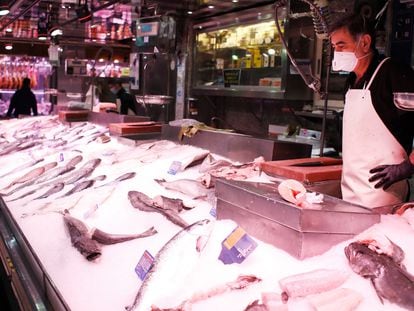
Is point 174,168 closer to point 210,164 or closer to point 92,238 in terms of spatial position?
point 210,164

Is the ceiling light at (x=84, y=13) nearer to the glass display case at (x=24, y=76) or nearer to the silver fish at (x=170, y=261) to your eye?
the silver fish at (x=170, y=261)

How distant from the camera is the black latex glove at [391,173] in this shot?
197cm

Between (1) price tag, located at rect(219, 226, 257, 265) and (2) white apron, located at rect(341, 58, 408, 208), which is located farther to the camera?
(2) white apron, located at rect(341, 58, 408, 208)

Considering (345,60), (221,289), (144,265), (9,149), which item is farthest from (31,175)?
(221,289)

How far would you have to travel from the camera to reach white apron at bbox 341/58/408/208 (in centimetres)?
219

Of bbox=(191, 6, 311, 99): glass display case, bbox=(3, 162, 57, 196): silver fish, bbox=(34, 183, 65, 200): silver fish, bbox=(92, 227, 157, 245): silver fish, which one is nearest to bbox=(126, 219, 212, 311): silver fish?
bbox=(92, 227, 157, 245): silver fish

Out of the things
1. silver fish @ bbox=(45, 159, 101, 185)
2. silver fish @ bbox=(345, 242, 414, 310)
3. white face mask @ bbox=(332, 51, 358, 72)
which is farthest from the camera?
silver fish @ bbox=(45, 159, 101, 185)

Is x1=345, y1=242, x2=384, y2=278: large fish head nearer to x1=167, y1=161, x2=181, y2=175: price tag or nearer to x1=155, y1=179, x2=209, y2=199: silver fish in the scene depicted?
x1=155, y1=179, x2=209, y2=199: silver fish

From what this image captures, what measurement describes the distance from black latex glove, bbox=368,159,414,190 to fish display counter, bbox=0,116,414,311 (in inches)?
10.1

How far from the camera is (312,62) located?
5625 millimetres

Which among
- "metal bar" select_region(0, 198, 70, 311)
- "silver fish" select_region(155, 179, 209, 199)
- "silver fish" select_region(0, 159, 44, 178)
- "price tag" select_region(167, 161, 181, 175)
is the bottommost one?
"metal bar" select_region(0, 198, 70, 311)

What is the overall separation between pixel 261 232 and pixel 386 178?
71cm

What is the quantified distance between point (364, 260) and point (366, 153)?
95 centimetres

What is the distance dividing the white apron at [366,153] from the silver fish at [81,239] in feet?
3.83
